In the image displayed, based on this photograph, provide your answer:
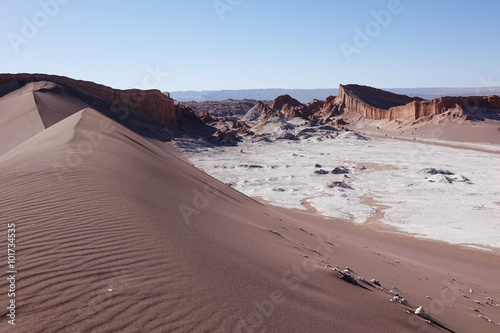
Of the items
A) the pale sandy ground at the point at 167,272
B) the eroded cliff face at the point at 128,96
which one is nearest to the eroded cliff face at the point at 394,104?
the eroded cliff face at the point at 128,96

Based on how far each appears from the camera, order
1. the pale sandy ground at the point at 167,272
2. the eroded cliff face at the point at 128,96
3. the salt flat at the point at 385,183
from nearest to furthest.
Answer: the pale sandy ground at the point at 167,272, the salt flat at the point at 385,183, the eroded cliff face at the point at 128,96

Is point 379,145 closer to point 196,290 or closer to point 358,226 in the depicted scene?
point 358,226

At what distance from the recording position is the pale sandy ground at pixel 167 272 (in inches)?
109

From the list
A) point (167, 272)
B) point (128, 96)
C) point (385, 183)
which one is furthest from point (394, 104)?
point (167, 272)

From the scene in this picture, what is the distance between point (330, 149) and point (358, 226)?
2200 cm

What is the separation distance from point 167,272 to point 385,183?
1788 cm

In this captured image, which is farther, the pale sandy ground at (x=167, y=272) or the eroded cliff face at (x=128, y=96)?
the eroded cliff face at (x=128, y=96)

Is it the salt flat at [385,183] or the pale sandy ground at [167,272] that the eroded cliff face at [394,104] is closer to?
the salt flat at [385,183]

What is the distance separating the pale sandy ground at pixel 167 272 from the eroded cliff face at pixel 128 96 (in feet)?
97.5

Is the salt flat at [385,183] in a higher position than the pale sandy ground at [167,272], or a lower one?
lower

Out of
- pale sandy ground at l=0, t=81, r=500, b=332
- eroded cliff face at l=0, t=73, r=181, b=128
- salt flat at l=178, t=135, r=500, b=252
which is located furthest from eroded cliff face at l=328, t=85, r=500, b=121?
pale sandy ground at l=0, t=81, r=500, b=332

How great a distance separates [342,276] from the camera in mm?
4602

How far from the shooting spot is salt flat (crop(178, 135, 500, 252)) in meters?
12.7

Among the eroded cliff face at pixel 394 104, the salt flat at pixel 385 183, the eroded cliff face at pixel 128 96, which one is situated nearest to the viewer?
the salt flat at pixel 385 183
